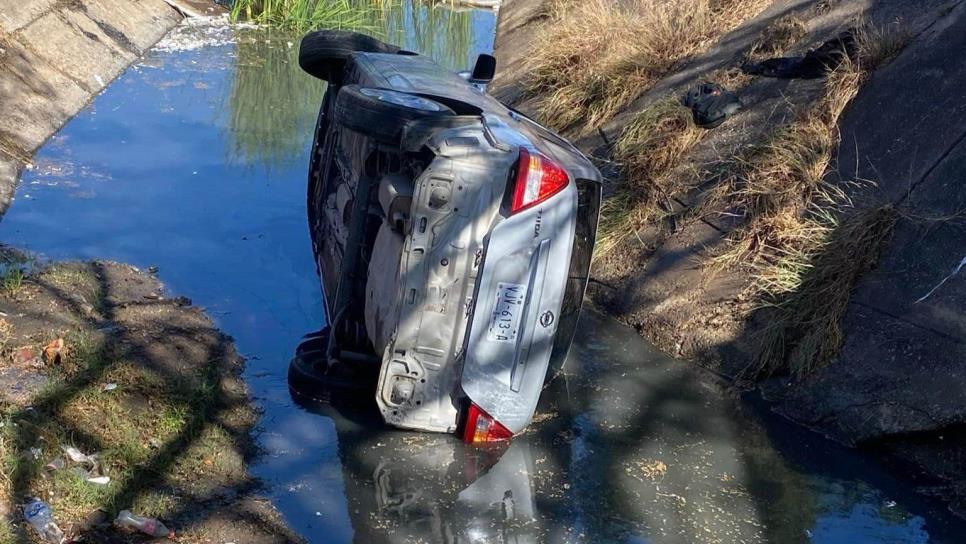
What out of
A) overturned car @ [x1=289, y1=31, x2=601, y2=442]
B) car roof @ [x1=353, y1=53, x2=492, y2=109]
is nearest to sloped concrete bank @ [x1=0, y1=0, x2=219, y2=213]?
car roof @ [x1=353, y1=53, x2=492, y2=109]

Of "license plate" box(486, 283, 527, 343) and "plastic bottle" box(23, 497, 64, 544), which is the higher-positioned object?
"license plate" box(486, 283, 527, 343)

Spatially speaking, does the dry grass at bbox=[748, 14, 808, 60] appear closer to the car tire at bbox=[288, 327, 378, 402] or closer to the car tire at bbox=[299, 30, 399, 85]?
the car tire at bbox=[299, 30, 399, 85]

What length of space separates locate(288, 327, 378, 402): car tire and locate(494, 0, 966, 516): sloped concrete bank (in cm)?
243

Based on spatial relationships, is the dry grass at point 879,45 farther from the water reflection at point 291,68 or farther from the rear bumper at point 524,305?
the water reflection at point 291,68

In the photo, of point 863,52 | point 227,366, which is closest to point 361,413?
point 227,366

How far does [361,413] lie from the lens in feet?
21.7

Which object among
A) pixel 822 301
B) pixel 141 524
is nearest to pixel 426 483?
pixel 141 524

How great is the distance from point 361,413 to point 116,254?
9.56ft

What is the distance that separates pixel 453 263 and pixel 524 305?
438 mm

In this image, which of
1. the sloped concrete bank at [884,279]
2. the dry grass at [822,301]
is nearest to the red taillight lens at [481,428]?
the sloped concrete bank at [884,279]

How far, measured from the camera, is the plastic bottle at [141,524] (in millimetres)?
5078

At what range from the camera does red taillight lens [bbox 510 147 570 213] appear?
19.4 feet

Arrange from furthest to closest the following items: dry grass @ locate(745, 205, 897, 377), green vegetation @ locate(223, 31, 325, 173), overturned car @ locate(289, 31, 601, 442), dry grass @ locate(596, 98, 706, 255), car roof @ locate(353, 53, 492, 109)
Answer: green vegetation @ locate(223, 31, 325, 173), dry grass @ locate(596, 98, 706, 255), dry grass @ locate(745, 205, 897, 377), car roof @ locate(353, 53, 492, 109), overturned car @ locate(289, 31, 601, 442)

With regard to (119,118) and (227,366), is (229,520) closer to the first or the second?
(227,366)
